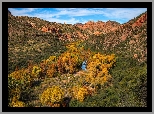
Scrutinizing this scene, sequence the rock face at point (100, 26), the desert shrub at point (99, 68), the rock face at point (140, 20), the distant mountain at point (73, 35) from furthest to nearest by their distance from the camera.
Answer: the rock face at point (100, 26)
the desert shrub at point (99, 68)
the distant mountain at point (73, 35)
the rock face at point (140, 20)

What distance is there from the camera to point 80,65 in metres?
10.8

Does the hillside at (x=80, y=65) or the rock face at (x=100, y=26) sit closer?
the hillside at (x=80, y=65)

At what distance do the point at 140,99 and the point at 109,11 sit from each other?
8.27ft

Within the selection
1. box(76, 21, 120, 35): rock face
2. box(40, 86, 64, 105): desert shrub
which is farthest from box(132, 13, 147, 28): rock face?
box(40, 86, 64, 105): desert shrub

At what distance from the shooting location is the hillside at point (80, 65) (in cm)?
Answer: 1020

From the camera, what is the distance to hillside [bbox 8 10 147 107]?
10.2m

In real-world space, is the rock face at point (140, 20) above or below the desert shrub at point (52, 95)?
above

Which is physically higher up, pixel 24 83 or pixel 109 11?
pixel 109 11

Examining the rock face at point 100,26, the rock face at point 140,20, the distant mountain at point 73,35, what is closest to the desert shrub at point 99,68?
the distant mountain at point 73,35

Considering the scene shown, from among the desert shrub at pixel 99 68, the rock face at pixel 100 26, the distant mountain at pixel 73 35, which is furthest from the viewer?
the rock face at pixel 100 26

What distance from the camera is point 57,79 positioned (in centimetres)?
1054

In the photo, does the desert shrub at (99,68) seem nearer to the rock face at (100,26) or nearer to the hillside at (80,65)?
the hillside at (80,65)
